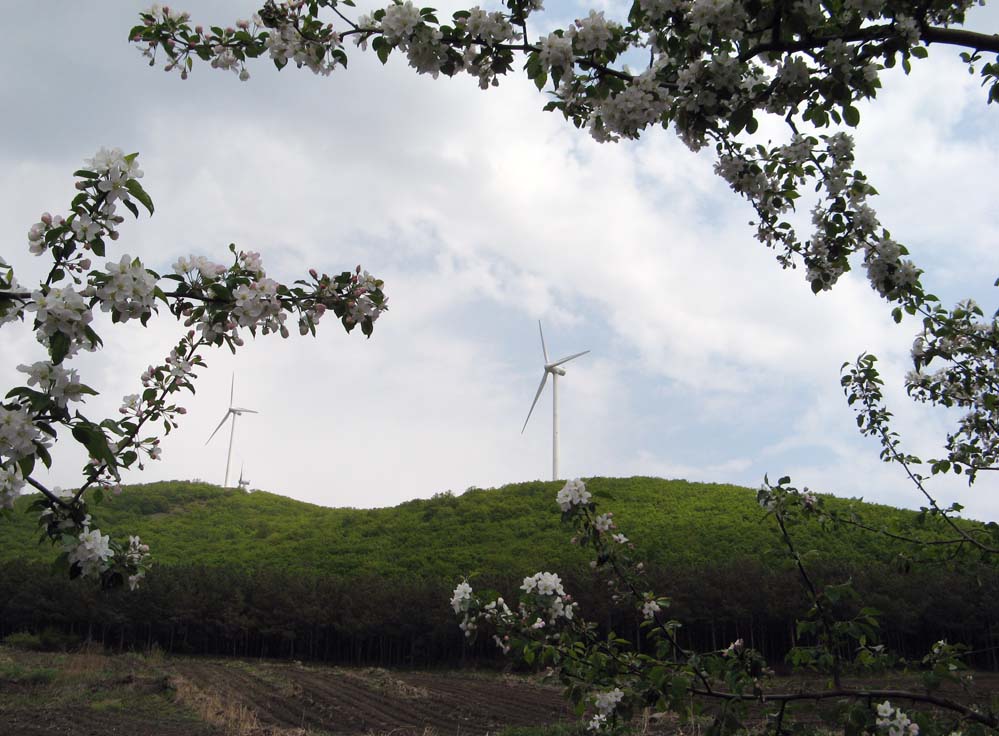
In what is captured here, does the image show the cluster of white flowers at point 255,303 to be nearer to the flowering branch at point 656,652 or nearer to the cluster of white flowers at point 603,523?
the flowering branch at point 656,652

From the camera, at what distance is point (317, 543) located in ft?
148

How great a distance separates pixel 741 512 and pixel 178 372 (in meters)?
41.1

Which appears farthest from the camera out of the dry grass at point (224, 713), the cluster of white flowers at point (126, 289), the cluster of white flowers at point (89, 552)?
the dry grass at point (224, 713)

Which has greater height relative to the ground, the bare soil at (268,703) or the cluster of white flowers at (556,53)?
the cluster of white flowers at (556,53)

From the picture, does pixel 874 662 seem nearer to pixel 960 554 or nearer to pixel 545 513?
pixel 960 554

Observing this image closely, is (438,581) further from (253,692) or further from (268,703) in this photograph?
(268,703)

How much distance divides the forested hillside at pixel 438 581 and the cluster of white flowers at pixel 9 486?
798 inches

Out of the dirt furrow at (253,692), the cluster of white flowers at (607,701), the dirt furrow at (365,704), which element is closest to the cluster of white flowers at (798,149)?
the cluster of white flowers at (607,701)

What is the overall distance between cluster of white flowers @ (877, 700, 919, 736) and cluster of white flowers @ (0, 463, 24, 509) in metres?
3.07

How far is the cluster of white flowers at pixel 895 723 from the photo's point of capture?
105 inches

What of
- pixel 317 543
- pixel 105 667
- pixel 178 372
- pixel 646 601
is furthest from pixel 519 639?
pixel 317 543

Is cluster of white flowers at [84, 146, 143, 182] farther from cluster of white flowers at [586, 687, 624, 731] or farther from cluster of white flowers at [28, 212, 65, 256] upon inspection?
cluster of white flowers at [586, 687, 624, 731]

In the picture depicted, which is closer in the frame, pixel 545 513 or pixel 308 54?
pixel 308 54

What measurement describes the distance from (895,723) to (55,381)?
297cm
